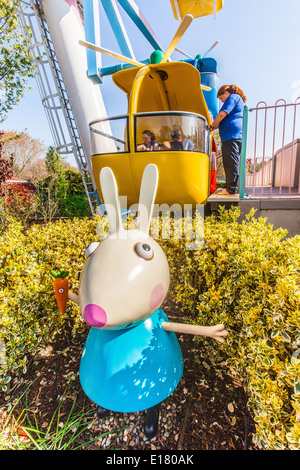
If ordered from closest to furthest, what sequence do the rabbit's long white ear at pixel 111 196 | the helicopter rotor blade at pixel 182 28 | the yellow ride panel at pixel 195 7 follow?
the rabbit's long white ear at pixel 111 196, the helicopter rotor blade at pixel 182 28, the yellow ride panel at pixel 195 7

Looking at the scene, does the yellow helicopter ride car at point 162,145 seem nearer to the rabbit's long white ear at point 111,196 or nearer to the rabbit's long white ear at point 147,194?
the rabbit's long white ear at point 147,194

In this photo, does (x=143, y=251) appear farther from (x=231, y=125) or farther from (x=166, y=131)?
(x=231, y=125)

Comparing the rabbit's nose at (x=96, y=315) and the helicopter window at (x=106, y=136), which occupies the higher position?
the helicopter window at (x=106, y=136)

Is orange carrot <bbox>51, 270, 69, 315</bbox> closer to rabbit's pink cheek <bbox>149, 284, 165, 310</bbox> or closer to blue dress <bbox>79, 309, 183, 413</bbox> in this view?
blue dress <bbox>79, 309, 183, 413</bbox>

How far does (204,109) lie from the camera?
3.12 metres

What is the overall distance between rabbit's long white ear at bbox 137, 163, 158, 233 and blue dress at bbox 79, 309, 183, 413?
68 centimetres

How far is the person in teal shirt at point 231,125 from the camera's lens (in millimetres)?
3500

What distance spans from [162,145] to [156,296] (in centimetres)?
169

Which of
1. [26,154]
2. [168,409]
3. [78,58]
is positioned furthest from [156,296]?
[26,154]

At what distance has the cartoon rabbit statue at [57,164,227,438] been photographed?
138 centimetres

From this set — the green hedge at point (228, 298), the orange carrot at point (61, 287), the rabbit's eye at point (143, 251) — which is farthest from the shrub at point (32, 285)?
the rabbit's eye at point (143, 251)

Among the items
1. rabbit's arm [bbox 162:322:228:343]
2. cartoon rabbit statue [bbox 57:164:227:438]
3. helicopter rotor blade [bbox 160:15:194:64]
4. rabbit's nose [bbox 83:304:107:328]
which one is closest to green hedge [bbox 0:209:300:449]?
rabbit's arm [bbox 162:322:228:343]

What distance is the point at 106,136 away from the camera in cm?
296

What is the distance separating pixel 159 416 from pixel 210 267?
1.15 metres
